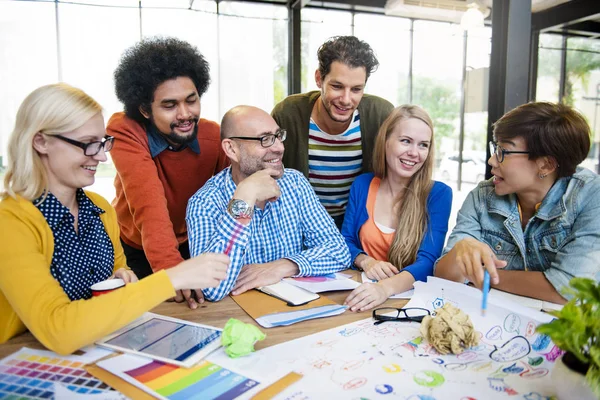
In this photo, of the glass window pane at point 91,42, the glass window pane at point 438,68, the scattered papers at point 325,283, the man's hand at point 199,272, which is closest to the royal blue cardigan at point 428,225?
the scattered papers at point 325,283

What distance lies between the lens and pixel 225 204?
2148 millimetres

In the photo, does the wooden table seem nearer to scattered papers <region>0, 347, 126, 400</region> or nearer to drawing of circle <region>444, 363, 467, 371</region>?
scattered papers <region>0, 347, 126, 400</region>

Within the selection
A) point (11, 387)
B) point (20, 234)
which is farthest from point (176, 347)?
point (20, 234)

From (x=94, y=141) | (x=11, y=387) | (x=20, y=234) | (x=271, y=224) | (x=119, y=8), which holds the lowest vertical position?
(x=11, y=387)

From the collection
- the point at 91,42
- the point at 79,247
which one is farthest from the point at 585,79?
the point at 79,247

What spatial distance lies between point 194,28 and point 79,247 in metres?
8.24

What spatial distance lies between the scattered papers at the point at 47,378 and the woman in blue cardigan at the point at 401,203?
1269mm

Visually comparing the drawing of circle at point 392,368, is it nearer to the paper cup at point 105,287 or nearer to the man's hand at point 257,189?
the paper cup at point 105,287

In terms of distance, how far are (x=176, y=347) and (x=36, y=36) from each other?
343 inches

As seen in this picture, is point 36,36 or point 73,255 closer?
point 73,255

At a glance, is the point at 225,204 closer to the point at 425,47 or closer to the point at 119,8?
the point at 119,8

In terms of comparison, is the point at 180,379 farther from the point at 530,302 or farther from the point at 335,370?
the point at 530,302

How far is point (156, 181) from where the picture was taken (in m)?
2.24

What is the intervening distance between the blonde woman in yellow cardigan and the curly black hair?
0.89 meters
